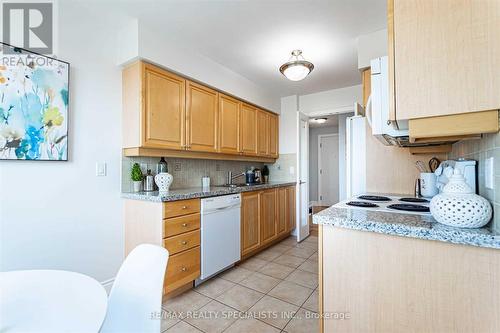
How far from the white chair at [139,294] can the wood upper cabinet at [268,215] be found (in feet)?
7.07

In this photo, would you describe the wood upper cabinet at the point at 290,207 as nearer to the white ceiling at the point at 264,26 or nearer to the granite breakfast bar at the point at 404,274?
the white ceiling at the point at 264,26

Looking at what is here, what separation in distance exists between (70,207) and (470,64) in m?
2.57

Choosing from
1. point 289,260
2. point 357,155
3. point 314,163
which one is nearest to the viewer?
point 357,155

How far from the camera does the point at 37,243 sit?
1.67 meters

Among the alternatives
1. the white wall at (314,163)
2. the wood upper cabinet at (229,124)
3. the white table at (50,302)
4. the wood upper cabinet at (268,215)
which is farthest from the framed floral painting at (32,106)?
the white wall at (314,163)

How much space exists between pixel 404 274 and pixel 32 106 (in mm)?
2468

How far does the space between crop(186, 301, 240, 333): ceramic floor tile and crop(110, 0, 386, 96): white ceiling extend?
2.50m

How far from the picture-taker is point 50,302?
801mm

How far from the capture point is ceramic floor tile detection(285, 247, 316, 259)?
10.1 ft

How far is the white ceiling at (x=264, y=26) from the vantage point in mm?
1861

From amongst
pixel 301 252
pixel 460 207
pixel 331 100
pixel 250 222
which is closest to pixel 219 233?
pixel 250 222

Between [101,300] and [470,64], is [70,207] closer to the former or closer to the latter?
[101,300]

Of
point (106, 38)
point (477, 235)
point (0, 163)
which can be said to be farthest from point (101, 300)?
point (106, 38)

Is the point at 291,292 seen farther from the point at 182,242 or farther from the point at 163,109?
the point at 163,109
